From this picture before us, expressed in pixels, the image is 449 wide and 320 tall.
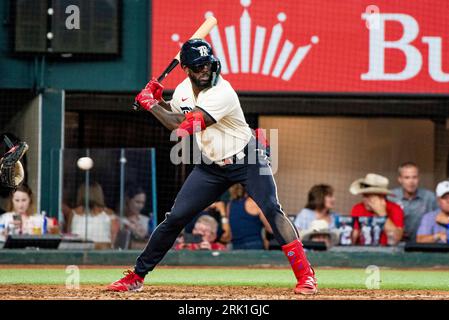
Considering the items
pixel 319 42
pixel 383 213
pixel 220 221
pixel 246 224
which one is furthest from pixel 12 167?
pixel 319 42

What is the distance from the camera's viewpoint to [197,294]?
8547 millimetres

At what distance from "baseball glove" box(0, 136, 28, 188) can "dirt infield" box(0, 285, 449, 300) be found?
0.83 m

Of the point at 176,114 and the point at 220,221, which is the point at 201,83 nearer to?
the point at 176,114

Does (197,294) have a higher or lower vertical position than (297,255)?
lower

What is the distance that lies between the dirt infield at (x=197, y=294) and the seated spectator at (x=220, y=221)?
398 cm

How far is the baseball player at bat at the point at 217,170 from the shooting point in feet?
27.5

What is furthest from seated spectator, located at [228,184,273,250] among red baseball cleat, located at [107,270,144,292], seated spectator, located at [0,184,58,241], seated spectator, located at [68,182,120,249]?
red baseball cleat, located at [107,270,144,292]

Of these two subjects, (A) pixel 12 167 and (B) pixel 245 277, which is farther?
(B) pixel 245 277

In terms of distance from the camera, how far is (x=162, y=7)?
14586mm

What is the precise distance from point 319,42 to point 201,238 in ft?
10.3

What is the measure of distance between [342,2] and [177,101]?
6.54 meters

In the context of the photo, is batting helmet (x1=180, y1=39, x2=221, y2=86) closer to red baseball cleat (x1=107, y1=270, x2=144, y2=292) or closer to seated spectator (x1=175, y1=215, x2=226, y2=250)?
red baseball cleat (x1=107, y1=270, x2=144, y2=292)

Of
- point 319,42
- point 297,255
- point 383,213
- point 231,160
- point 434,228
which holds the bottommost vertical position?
point 297,255

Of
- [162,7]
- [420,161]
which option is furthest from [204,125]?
[420,161]
